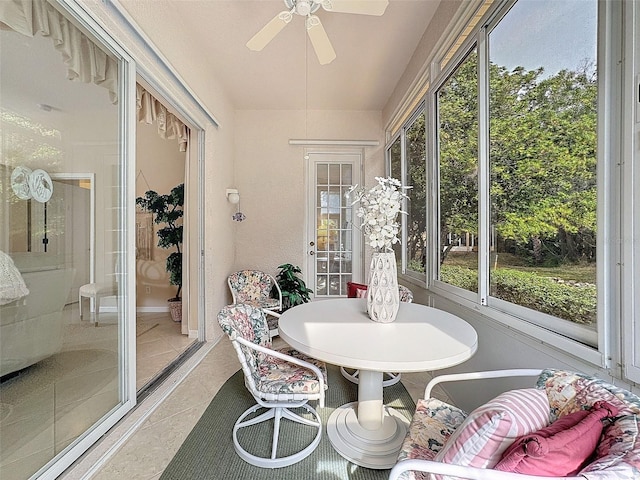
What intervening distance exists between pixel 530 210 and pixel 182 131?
3.17 metres

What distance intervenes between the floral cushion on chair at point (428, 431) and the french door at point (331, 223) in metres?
3.05

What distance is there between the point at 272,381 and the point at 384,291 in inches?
29.9

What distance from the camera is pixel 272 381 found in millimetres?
1482

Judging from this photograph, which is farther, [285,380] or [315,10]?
[315,10]

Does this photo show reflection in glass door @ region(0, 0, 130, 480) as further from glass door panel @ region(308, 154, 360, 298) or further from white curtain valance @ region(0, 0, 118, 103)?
glass door panel @ region(308, 154, 360, 298)

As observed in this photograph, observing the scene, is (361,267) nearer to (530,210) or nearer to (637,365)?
(530,210)

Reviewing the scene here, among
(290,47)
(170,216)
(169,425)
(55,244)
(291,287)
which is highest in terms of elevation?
(290,47)

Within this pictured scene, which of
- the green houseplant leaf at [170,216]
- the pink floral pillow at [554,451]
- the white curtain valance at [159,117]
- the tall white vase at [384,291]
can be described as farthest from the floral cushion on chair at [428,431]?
the green houseplant leaf at [170,216]

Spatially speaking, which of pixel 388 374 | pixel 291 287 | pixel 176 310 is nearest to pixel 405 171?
pixel 291 287

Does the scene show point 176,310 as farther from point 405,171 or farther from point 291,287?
point 405,171

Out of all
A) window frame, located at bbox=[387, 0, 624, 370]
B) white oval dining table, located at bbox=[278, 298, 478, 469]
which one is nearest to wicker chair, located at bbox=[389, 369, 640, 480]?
window frame, located at bbox=[387, 0, 624, 370]

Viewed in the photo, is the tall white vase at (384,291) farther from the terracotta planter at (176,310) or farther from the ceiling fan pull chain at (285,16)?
the terracotta planter at (176,310)

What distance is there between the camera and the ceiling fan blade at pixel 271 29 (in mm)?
1802

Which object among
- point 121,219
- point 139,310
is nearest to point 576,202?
point 121,219
